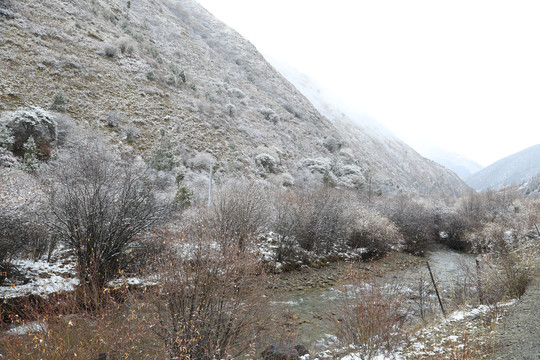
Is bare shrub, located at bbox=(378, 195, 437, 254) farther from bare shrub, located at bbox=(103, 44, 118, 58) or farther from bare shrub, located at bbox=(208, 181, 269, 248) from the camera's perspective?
bare shrub, located at bbox=(103, 44, 118, 58)

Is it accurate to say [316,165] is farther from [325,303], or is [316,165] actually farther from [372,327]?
[372,327]

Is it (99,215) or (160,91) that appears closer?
(99,215)

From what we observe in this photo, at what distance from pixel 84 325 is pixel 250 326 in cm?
331

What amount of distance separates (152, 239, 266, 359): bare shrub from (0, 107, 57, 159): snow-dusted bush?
67.5 ft

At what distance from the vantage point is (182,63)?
4688 centimetres

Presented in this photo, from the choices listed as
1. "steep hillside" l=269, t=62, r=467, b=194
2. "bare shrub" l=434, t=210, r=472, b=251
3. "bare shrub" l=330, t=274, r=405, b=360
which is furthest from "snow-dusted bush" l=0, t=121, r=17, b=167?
"steep hillside" l=269, t=62, r=467, b=194

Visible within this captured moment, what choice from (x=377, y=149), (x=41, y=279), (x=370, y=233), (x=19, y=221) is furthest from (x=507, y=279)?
(x=377, y=149)

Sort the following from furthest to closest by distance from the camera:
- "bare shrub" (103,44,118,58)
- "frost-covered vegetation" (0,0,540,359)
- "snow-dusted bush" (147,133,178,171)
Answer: "bare shrub" (103,44,118,58)
"snow-dusted bush" (147,133,178,171)
"frost-covered vegetation" (0,0,540,359)

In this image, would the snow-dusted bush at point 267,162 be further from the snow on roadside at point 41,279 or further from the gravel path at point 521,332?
the gravel path at point 521,332

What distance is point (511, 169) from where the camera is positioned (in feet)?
554

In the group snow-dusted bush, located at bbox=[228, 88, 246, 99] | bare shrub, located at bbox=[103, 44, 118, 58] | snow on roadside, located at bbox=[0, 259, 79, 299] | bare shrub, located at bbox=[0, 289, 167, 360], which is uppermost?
→ snow-dusted bush, located at bbox=[228, 88, 246, 99]

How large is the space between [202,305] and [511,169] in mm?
222624

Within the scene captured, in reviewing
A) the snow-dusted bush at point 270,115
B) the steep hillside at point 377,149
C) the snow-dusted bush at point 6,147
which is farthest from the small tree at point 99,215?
the steep hillside at point 377,149

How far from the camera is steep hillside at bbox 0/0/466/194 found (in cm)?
2700
